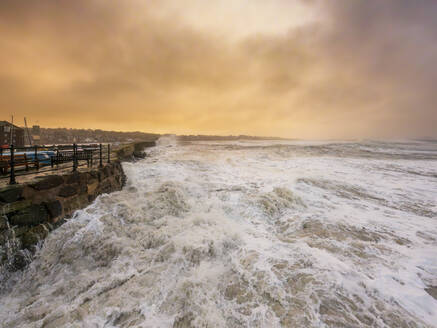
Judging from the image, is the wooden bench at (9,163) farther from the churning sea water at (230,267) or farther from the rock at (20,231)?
the churning sea water at (230,267)

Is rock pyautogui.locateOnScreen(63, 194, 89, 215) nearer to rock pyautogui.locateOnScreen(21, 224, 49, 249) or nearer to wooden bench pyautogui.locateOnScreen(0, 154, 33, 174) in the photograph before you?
rock pyautogui.locateOnScreen(21, 224, 49, 249)

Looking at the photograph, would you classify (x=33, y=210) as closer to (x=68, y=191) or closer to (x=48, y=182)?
(x=48, y=182)

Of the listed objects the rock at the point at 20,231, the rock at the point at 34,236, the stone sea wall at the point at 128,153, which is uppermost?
the stone sea wall at the point at 128,153

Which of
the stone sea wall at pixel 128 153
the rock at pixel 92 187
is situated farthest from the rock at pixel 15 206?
the stone sea wall at pixel 128 153

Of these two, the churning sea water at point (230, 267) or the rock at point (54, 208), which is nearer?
the churning sea water at point (230, 267)

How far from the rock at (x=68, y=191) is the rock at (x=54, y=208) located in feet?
1.06

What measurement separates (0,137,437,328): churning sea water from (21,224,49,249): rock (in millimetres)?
225

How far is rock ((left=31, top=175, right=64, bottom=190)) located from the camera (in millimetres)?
4421

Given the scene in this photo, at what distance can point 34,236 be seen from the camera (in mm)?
4012

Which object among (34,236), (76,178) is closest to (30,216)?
(34,236)

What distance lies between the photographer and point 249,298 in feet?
9.61

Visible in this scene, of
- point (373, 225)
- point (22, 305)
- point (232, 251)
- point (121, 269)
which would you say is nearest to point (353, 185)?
point (373, 225)

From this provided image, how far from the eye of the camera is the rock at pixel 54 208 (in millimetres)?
4486

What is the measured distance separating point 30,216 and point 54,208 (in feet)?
1.83
